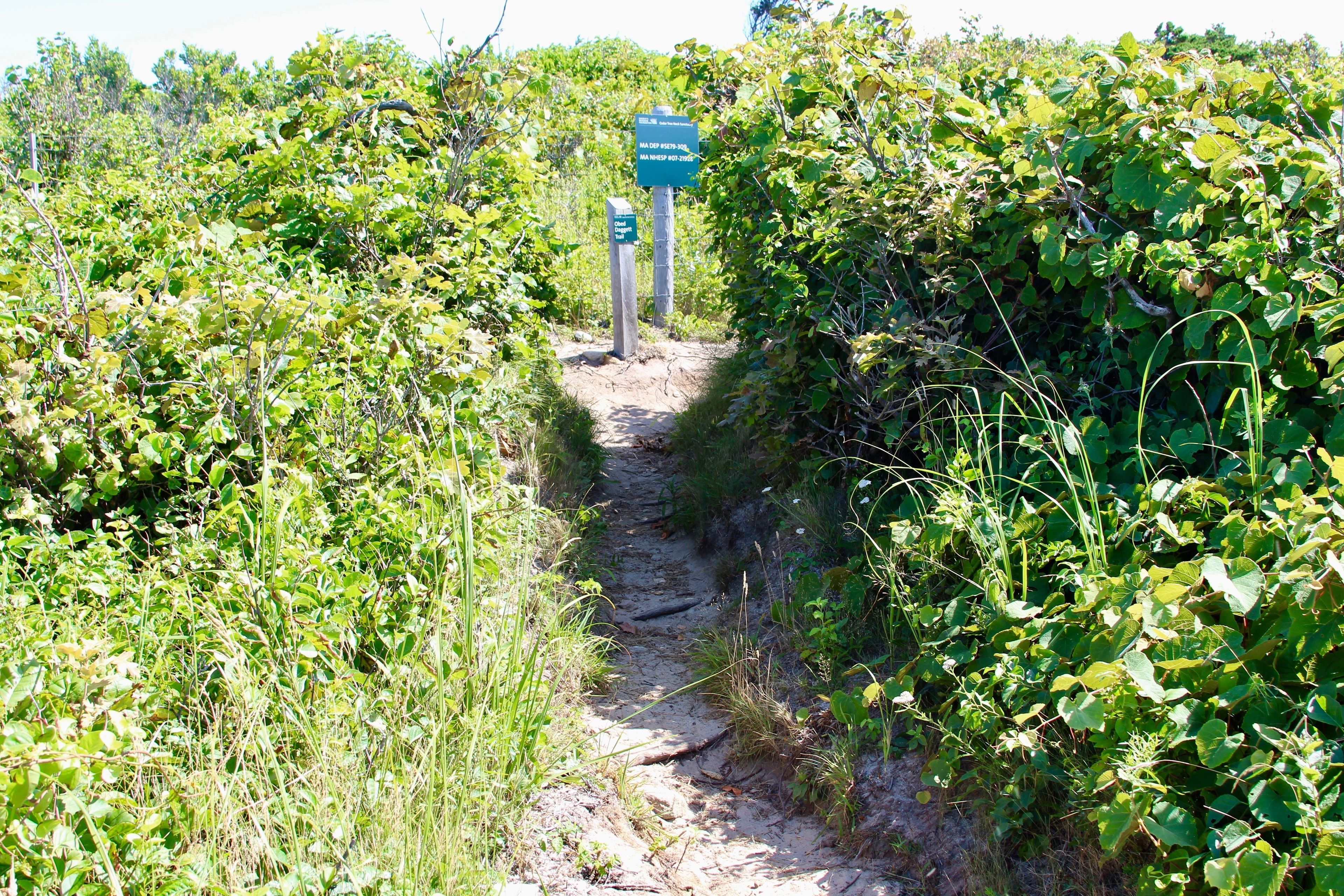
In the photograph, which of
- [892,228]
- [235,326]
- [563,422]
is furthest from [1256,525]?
[563,422]

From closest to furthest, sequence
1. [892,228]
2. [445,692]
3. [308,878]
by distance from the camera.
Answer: [308,878] → [445,692] → [892,228]

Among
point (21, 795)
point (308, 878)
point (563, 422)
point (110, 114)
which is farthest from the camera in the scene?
point (110, 114)

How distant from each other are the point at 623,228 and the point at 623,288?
575mm

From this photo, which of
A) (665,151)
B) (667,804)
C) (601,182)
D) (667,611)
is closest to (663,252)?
(665,151)

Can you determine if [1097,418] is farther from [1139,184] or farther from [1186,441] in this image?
[1139,184]

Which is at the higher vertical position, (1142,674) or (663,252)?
(663,252)

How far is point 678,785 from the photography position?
11.2 ft

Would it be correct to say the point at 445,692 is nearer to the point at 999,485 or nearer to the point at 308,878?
the point at 308,878

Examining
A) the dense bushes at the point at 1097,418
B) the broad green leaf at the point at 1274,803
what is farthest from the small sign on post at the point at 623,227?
the broad green leaf at the point at 1274,803

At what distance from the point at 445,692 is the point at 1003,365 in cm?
250

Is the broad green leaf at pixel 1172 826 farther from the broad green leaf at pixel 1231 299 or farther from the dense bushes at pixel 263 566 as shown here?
the dense bushes at pixel 263 566

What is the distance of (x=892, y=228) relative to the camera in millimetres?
3555

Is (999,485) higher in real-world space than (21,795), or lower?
higher

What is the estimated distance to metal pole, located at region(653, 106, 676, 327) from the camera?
944cm
